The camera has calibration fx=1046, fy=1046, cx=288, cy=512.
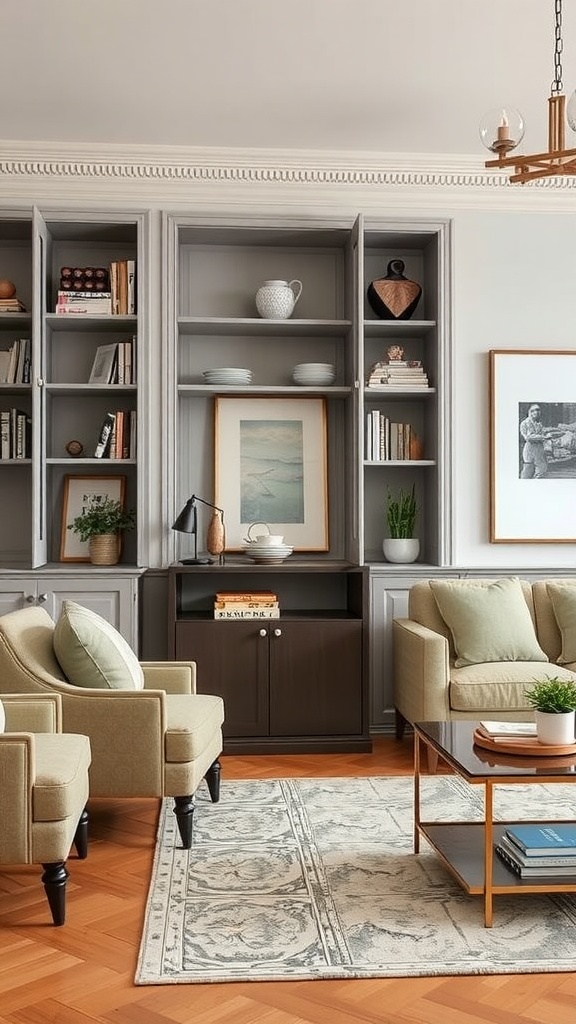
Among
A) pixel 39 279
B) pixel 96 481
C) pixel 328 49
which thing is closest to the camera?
pixel 328 49

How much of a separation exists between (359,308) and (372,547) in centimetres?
131

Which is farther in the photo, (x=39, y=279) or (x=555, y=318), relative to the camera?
(x=555, y=318)

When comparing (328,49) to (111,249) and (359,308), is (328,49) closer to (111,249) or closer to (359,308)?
(359,308)

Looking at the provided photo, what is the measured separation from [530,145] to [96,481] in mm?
2859

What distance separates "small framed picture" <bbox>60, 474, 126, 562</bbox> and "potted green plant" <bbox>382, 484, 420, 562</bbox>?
145 centimetres

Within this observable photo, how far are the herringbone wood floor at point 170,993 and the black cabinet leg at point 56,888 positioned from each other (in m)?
0.04

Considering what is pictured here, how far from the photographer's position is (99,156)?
5.39 metres

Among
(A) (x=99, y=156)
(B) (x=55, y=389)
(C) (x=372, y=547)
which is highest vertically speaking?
(A) (x=99, y=156)

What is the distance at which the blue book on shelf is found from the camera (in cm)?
303

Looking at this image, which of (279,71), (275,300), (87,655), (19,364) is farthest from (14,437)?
(279,71)

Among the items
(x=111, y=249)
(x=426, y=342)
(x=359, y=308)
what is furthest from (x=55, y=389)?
(x=426, y=342)

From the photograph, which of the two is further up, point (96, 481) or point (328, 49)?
point (328, 49)

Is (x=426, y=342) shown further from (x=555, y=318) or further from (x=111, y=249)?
(x=111, y=249)

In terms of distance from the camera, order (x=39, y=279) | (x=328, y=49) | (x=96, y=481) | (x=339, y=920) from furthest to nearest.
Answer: (x=96, y=481)
(x=39, y=279)
(x=328, y=49)
(x=339, y=920)
